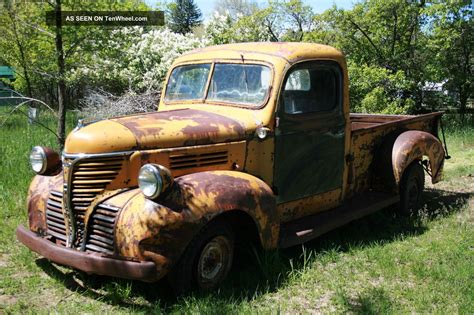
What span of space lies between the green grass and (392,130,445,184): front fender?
2.25 feet

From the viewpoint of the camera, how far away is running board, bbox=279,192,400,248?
4.36 meters

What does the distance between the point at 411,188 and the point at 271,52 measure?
266 cm

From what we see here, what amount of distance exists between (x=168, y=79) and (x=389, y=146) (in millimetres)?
2587

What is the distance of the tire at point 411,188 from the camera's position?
5875mm

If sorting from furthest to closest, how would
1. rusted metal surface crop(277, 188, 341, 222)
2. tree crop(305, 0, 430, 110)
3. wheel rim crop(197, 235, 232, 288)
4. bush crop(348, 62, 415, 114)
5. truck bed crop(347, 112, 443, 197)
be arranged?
tree crop(305, 0, 430, 110) < bush crop(348, 62, 415, 114) < truck bed crop(347, 112, 443, 197) < rusted metal surface crop(277, 188, 341, 222) < wheel rim crop(197, 235, 232, 288)

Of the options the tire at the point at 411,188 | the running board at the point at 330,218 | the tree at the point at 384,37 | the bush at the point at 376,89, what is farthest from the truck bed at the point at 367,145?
the tree at the point at 384,37

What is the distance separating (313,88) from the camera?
190 inches

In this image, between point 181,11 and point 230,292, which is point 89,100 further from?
point 181,11

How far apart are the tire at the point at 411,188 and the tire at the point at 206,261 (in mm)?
2824

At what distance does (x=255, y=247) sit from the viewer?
4.13m

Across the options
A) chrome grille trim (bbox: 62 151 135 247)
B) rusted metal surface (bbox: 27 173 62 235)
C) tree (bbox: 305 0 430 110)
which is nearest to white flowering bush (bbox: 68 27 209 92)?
tree (bbox: 305 0 430 110)

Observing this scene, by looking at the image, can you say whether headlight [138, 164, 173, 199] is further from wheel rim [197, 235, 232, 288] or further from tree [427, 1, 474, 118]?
tree [427, 1, 474, 118]

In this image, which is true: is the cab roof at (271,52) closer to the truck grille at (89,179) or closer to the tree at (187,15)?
the truck grille at (89,179)

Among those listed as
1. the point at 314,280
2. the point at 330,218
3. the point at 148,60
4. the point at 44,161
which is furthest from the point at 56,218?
the point at 148,60
